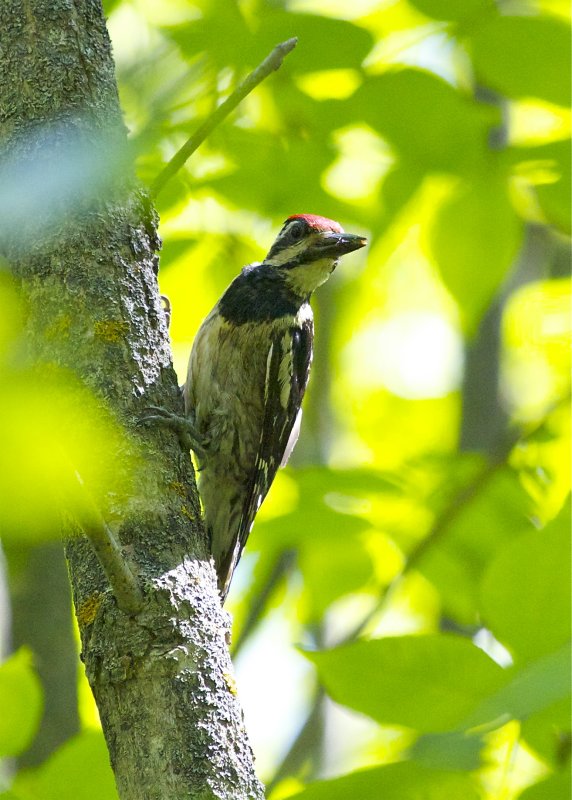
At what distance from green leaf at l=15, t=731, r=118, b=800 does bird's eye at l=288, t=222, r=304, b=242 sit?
2.97m

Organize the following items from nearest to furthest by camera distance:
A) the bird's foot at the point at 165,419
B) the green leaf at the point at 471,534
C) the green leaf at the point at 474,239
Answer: the bird's foot at the point at 165,419 < the green leaf at the point at 474,239 < the green leaf at the point at 471,534

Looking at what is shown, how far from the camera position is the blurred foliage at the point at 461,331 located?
1.41 metres

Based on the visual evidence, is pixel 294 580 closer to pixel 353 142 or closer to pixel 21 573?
pixel 21 573

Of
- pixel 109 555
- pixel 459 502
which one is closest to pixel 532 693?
pixel 109 555

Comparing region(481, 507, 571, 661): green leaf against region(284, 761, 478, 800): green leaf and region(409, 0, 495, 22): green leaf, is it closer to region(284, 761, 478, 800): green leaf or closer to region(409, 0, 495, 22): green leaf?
region(284, 761, 478, 800): green leaf

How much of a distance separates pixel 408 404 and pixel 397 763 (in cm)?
506

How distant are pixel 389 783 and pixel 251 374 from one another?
10.7ft

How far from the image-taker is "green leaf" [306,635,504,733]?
6.21ft

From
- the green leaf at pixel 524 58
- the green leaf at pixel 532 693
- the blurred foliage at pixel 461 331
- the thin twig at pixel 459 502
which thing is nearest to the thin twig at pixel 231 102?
the blurred foliage at pixel 461 331

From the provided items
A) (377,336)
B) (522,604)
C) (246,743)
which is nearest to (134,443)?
(246,743)

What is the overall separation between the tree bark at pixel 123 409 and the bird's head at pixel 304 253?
6.33 feet

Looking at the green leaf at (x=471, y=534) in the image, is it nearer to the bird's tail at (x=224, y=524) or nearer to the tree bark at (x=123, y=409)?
the bird's tail at (x=224, y=524)

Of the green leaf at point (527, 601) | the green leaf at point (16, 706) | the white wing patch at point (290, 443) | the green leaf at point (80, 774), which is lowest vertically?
the white wing patch at point (290, 443)

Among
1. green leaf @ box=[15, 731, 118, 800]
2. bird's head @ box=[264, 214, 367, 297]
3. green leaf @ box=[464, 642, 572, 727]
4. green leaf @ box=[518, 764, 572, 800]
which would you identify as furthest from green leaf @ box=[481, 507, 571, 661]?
bird's head @ box=[264, 214, 367, 297]
